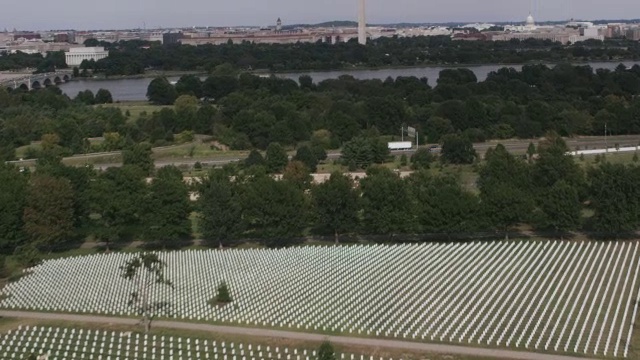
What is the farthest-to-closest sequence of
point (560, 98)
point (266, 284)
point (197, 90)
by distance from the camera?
1. point (197, 90)
2. point (560, 98)
3. point (266, 284)

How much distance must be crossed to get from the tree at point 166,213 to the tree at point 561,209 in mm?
13311

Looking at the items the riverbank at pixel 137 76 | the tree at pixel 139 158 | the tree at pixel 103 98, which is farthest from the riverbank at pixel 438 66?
the tree at pixel 139 158

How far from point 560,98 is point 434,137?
730 inches

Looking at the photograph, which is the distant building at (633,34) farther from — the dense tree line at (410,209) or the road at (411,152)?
the dense tree line at (410,209)

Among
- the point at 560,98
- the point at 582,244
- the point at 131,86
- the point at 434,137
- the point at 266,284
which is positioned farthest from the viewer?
the point at 131,86

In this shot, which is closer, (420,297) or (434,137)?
(420,297)

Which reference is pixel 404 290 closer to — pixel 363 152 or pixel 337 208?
pixel 337 208

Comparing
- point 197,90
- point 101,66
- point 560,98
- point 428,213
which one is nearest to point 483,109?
point 560,98

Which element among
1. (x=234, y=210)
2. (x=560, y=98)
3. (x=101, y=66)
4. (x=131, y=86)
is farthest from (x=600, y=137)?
(x=101, y=66)

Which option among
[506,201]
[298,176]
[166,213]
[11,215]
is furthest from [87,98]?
[506,201]

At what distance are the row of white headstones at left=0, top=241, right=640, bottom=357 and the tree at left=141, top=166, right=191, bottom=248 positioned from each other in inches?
56.6

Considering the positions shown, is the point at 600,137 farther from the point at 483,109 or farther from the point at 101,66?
the point at 101,66

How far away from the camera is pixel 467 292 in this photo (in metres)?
22.6

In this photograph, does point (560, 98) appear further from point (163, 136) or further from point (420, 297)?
point (420, 297)
